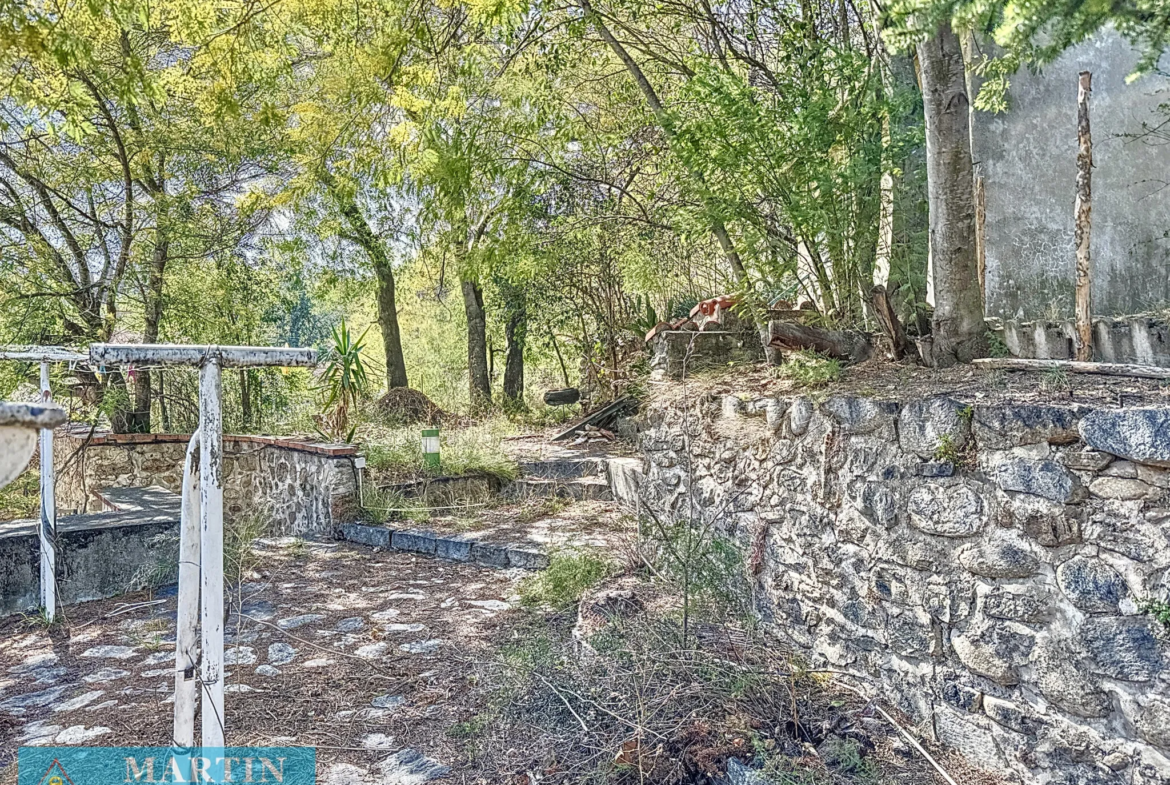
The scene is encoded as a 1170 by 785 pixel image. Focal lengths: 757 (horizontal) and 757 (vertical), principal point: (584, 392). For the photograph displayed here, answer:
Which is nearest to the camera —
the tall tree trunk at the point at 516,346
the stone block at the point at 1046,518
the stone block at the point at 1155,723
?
the stone block at the point at 1155,723

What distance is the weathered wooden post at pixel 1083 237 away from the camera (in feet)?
10.4

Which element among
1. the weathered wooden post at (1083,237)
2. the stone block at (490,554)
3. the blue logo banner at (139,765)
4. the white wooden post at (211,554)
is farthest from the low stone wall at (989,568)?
the stone block at (490,554)

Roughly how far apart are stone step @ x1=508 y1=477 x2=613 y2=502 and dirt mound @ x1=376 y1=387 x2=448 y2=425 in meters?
4.55

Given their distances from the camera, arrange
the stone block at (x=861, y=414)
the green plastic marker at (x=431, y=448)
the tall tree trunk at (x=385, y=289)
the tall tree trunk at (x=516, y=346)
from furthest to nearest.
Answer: the tall tree trunk at (x=516, y=346) → the tall tree trunk at (x=385, y=289) → the green plastic marker at (x=431, y=448) → the stone block at (x=861, y=414)

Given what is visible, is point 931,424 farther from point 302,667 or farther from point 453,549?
point 453,549

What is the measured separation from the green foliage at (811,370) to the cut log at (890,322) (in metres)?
0.31

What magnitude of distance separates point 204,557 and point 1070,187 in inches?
180

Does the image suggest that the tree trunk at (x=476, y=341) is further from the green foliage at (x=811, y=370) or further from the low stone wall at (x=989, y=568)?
the low stone wall at (x=989, y=568)

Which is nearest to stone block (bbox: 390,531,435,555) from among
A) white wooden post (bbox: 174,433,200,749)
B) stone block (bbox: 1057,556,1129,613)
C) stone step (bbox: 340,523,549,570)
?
stone step (bbox: 340,523,549,570)

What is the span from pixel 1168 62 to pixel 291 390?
10.3 m

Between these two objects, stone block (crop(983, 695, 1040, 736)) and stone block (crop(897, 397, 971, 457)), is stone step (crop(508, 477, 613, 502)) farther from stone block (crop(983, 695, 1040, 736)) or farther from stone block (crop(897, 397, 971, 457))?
stone block (crop(983, 695, 1040, 736))

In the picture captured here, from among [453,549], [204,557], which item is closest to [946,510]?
[204,557]

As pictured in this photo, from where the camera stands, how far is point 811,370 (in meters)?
3.74

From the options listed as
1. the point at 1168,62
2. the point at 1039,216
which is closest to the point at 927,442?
the point at 1039,216
